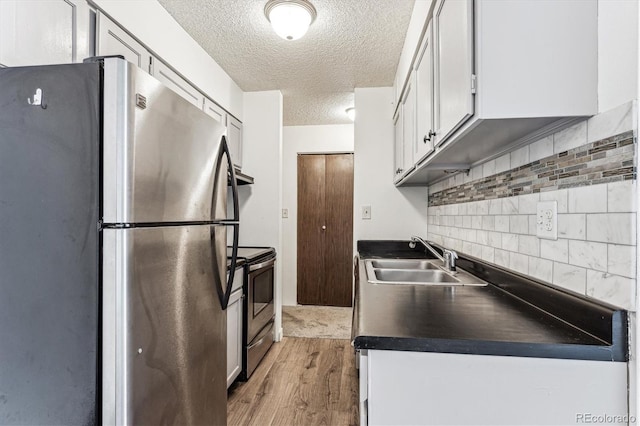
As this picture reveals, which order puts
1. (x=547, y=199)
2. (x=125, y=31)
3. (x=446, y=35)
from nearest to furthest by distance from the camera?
(x=547, y=199) < (x=446, y=35) < (x=125, y=31)

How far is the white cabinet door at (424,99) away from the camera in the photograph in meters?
1.39

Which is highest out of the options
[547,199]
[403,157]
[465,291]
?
[403,157]

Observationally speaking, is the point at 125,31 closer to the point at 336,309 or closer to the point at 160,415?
the point at 160,415

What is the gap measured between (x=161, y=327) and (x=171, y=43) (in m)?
1.67

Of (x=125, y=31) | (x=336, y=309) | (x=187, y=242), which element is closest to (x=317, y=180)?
(x=336, y=309)

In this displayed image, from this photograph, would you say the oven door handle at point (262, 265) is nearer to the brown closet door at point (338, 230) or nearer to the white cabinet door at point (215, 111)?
the white cabinet door at point (215, 111)

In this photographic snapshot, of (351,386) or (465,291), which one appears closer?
(465,291)

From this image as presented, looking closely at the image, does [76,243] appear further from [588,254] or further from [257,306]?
[257,306]

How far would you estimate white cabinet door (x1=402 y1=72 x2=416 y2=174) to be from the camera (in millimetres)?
1848

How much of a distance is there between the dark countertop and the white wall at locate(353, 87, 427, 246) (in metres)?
1.62

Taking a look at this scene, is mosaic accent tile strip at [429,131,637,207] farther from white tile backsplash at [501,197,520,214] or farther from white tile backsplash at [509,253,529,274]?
white tile backsplash at [509,253,529,274]

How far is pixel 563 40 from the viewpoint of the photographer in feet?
2.69

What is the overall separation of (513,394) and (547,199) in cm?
58

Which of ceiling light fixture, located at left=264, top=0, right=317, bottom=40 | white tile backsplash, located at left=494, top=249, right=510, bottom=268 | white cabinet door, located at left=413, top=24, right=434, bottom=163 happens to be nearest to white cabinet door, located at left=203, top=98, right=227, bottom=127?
ceiling light fixture, located at left=264, top=0, right=317, bottom=40
